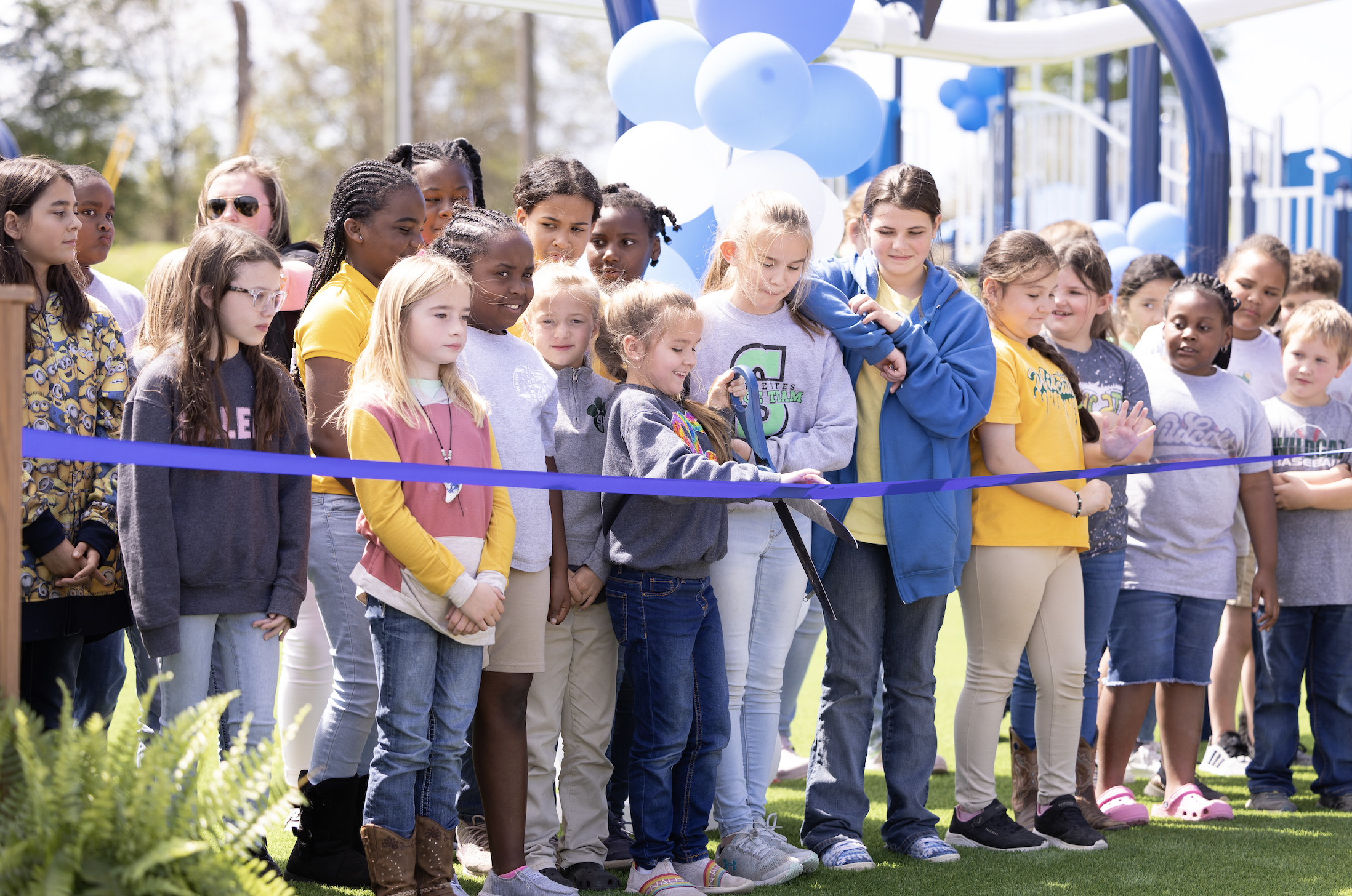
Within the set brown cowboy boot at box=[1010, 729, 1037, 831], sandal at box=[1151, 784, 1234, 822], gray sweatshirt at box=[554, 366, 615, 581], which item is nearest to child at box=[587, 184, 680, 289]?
gray sweatshirt at box=[554, 366, 615, 581]

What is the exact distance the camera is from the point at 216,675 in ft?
9.77

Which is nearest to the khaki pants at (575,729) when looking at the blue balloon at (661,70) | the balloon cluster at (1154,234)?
the blue balloon at (661,70)

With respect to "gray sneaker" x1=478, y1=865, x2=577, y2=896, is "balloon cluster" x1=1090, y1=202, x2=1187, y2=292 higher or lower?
higher

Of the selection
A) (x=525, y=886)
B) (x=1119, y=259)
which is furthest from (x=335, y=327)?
(x=1119, y=259)

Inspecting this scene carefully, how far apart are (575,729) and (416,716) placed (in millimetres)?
679

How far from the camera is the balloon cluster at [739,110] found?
14.8ft

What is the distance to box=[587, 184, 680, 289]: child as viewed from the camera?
160 inches

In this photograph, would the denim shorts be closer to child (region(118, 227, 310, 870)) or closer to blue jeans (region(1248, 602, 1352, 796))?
blue jeans (region(1248, 602, 1352, 796))

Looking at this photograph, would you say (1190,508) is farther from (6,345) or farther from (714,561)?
(6,345)

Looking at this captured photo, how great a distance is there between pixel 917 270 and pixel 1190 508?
1.36m

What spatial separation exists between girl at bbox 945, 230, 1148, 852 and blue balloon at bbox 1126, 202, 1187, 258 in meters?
4.06

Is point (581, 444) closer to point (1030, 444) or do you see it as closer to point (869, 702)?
point (869, 702)

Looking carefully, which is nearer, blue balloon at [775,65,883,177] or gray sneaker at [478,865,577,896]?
gray sneaker at [478,865,577,896]

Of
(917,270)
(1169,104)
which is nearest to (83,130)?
(1169,104)
